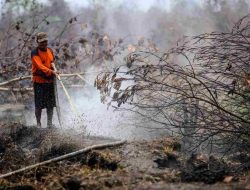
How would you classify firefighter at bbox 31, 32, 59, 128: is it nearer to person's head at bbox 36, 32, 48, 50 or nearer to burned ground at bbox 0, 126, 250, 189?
person's head at bbox 36, 32, 48, 50

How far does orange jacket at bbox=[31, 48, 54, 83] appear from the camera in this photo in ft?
26.9

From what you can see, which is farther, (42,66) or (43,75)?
(43,75)

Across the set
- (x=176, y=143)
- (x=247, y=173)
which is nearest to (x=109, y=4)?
(x=176, y=143)

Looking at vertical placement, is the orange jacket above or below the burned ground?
above

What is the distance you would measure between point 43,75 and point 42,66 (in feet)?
1.12

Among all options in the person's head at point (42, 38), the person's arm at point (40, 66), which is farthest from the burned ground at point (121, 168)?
the person's head at point (42, 38)

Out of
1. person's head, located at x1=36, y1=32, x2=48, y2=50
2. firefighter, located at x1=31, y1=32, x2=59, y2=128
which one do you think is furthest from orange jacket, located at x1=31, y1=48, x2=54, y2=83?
person's head, located at x1=36, y1=32, x2=48, y2=50

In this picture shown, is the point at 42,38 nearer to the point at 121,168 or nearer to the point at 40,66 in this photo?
the point at 40,66

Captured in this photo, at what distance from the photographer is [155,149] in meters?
6.48

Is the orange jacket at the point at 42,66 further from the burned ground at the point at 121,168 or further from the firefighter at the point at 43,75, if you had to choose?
the burned ground at the point at 121,168

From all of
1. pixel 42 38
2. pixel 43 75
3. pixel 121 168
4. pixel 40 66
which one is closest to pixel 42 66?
pixel 40 66

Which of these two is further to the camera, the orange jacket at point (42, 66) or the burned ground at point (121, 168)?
the orange jacket at point (42, 66)

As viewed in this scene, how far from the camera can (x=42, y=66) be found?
8.14 metres

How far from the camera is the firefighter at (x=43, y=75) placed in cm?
820
